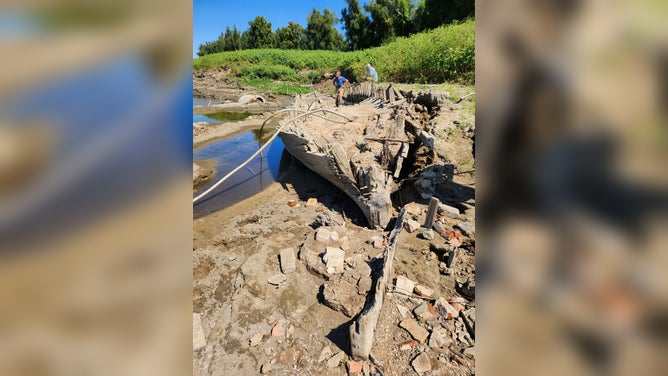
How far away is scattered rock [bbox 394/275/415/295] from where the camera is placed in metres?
3.79

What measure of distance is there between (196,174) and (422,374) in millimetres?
8124

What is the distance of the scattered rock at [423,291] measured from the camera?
3.76 m

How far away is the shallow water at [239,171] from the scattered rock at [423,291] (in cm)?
386

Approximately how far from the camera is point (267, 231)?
19.3 ft

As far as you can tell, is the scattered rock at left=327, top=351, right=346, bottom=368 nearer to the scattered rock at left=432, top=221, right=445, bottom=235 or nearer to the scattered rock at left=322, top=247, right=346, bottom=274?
the scattered rock at left=322, top=247, right=346, bottom=274

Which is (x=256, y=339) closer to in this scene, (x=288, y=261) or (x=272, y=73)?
(x=288, y=261)

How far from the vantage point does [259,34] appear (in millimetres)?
38812

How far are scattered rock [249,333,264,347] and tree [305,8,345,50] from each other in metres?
40.5

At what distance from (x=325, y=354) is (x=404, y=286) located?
1.27 metres
